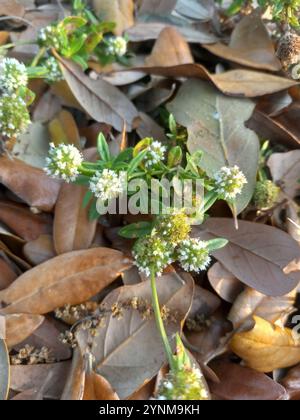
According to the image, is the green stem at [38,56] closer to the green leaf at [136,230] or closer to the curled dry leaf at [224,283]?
the green leaf at [136,230]

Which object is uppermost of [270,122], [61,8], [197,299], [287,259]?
[61,8]

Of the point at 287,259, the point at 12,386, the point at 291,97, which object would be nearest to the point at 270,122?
the point at 291,97

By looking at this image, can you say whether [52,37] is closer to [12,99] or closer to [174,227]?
[12,99]

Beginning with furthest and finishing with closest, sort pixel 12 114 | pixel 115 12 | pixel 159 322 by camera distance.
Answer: pixel 115 12, pixel 12 114, pixel 159 322

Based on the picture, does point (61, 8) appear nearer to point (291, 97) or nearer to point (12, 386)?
point (291, 97)

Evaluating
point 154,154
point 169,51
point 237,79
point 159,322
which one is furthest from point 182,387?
point 169,51

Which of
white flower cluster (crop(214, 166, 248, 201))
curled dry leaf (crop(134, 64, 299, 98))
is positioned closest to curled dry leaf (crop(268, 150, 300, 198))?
curled dry leaf (crop(134, 64, 299, 98))

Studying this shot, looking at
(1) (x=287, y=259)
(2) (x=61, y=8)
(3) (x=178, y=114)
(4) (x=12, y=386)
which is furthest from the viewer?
(2) (x=61, y=8)
